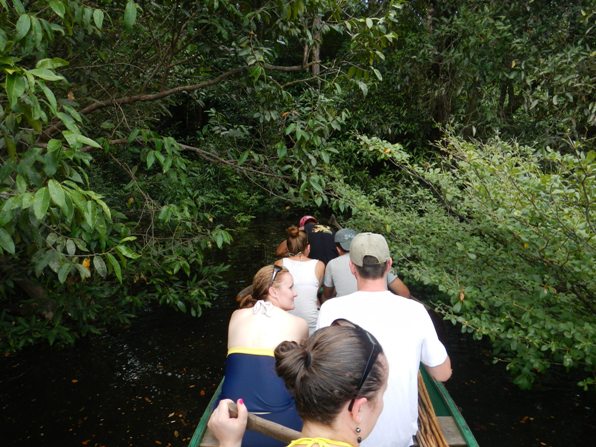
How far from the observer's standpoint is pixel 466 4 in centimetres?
726

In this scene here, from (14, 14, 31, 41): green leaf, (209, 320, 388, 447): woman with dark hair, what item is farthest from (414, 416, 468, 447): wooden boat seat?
(14, 14, 31, 41): green leaf

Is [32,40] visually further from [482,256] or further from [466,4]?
[466,4]

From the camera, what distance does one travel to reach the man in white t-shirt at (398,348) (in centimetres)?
187

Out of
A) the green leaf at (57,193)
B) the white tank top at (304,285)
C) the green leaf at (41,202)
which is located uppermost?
the green leaf at (57,193)

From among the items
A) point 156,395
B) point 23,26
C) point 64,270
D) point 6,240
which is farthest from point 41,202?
point 156,395

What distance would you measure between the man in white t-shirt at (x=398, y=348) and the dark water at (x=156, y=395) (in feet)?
8.67

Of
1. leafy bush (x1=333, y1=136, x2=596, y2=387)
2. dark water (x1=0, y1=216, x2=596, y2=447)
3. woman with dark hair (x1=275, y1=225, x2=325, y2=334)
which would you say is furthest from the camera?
dark water (x1=0, y1=216, x2=596, y2=447)

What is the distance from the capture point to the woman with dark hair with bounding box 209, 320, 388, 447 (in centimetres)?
118

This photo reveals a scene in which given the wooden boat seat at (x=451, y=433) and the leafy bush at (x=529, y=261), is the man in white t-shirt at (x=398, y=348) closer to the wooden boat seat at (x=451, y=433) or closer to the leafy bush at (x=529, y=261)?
the wooden boat seat at (x=451, y=433)

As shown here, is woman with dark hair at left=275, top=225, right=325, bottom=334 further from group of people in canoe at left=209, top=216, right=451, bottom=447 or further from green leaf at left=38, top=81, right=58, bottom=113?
green leaf at left=38, top=81, right=58, bottom=113

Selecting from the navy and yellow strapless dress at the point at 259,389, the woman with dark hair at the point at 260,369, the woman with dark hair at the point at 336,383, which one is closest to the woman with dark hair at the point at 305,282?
the woman with dark hair at the point at 260,369

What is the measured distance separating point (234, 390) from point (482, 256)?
285 cm

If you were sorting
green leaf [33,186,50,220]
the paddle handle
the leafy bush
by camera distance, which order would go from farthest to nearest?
1. the leafy bush
2. green leaf [33,186,50,220]
3. the paddle handle

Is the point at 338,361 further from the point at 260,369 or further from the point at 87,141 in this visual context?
the point at 87,141
